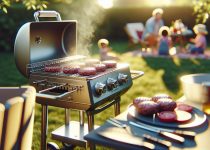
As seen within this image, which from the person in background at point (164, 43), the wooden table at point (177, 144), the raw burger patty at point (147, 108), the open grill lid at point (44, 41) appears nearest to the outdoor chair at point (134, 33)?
the person in background at point (164, 43)

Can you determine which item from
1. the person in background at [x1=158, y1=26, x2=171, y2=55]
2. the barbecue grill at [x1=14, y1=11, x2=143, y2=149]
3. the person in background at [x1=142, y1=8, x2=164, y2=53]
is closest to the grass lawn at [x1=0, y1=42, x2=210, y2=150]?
the person in background at [x1=158, y1=26, x2=171, y2=55]

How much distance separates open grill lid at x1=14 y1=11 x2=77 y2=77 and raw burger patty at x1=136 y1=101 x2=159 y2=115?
1.26 metres

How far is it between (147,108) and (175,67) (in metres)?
6.45

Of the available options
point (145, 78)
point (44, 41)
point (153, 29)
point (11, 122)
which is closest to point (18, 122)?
point (11, 122)

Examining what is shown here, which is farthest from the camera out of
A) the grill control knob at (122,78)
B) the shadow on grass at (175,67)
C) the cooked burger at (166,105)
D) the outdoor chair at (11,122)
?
the shadow on grass at (175,67)

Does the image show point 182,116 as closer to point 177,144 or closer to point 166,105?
point 166,105

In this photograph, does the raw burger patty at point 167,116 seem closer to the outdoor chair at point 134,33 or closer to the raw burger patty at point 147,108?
the raw burger patty at point 147,108

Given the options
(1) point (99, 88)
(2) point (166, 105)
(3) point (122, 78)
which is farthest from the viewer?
(3) point (122, 78)

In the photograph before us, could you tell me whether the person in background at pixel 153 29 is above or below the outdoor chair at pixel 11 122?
above

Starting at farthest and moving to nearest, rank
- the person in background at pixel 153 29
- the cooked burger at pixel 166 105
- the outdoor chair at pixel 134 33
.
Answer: the outdoor chair at pixel 134 33 < the person in background at pixel 153 29 < the cooked burger at pixel 166 105

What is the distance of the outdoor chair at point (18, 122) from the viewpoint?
1.43 m

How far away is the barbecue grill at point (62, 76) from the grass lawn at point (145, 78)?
3.60 ft

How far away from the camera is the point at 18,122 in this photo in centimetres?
151

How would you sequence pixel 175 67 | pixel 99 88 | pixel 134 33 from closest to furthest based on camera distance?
1. pixel 99 88
2. pixel 175 67
3. pixel 134 33
